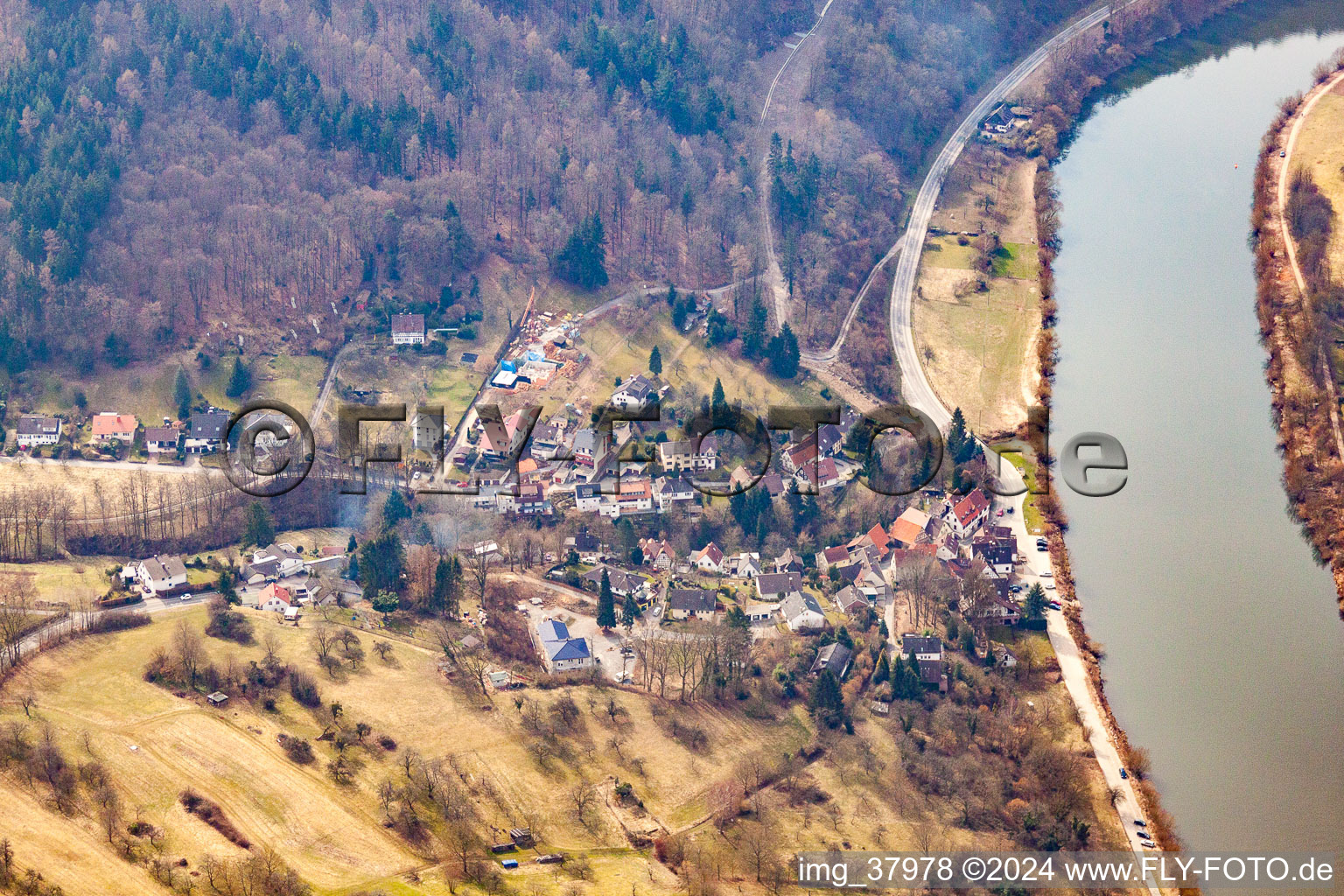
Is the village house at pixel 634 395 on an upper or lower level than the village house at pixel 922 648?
upper

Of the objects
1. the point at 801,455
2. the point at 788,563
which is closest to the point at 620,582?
the point at 788,563

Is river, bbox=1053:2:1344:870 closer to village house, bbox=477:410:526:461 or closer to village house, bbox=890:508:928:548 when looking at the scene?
village house, bbox=890:508:928:548

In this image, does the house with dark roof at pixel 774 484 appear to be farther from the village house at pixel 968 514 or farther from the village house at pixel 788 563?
the village house at pixel 968 514

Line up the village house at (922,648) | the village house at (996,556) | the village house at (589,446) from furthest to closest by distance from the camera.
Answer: the village house at (589,446)
the village house at (996,556)
the village house at (922,648)

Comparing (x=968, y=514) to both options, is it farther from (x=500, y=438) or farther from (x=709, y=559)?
(x=500, y=438)

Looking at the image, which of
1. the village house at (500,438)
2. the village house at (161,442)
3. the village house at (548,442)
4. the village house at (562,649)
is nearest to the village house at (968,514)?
the village house at (562,649)

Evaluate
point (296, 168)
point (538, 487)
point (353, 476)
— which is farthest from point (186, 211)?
point (538, 487)
